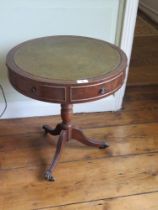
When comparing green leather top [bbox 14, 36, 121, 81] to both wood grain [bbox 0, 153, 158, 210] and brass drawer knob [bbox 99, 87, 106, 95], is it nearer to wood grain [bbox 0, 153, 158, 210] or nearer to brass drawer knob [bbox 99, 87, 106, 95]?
brass drawer knob [bbox 99, 87, 106, 95]

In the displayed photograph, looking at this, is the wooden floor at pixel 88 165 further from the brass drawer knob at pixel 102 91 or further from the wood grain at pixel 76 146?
the brass drawer knob at pixel 102 91

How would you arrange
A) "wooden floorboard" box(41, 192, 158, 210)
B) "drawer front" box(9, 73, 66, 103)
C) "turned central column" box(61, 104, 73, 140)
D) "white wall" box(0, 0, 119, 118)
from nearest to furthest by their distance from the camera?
"drawer front" box(9, 73, 66, 103) < "wooden floorboard" box(41, 192, 158, 210) < "turned central column" box(61, 104, 73, 140) < "white wall" box(0, 0, 119, 118)

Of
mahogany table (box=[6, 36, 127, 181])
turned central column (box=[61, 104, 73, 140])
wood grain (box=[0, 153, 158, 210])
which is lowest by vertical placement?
wood grain (box=[0, 153, 158, 210])

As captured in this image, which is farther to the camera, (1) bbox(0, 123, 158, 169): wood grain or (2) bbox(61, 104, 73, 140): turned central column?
(1) bbox(0, 123, 158, 169): wood grain

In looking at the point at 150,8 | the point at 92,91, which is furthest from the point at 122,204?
the point at 150,8

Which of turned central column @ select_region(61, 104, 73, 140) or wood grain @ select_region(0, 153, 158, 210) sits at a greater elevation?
turned central column @ select_region(61, 104, 73, 140)

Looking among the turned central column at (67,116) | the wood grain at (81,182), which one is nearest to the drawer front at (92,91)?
the turned central column at (67,116)

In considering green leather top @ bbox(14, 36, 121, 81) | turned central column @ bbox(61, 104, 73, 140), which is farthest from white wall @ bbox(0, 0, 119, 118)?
turned central column @ bbox(61, 104, 73, 140)

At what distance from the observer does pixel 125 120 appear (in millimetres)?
2045

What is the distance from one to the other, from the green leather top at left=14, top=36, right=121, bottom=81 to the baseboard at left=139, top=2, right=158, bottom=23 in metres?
2.54

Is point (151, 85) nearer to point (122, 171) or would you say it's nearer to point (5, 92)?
point (122, 171)

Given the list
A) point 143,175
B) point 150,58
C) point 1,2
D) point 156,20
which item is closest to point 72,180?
Answer: point 143,175

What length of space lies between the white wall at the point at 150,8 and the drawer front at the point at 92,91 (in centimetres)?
281

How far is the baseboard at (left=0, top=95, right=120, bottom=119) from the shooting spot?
197 cm
